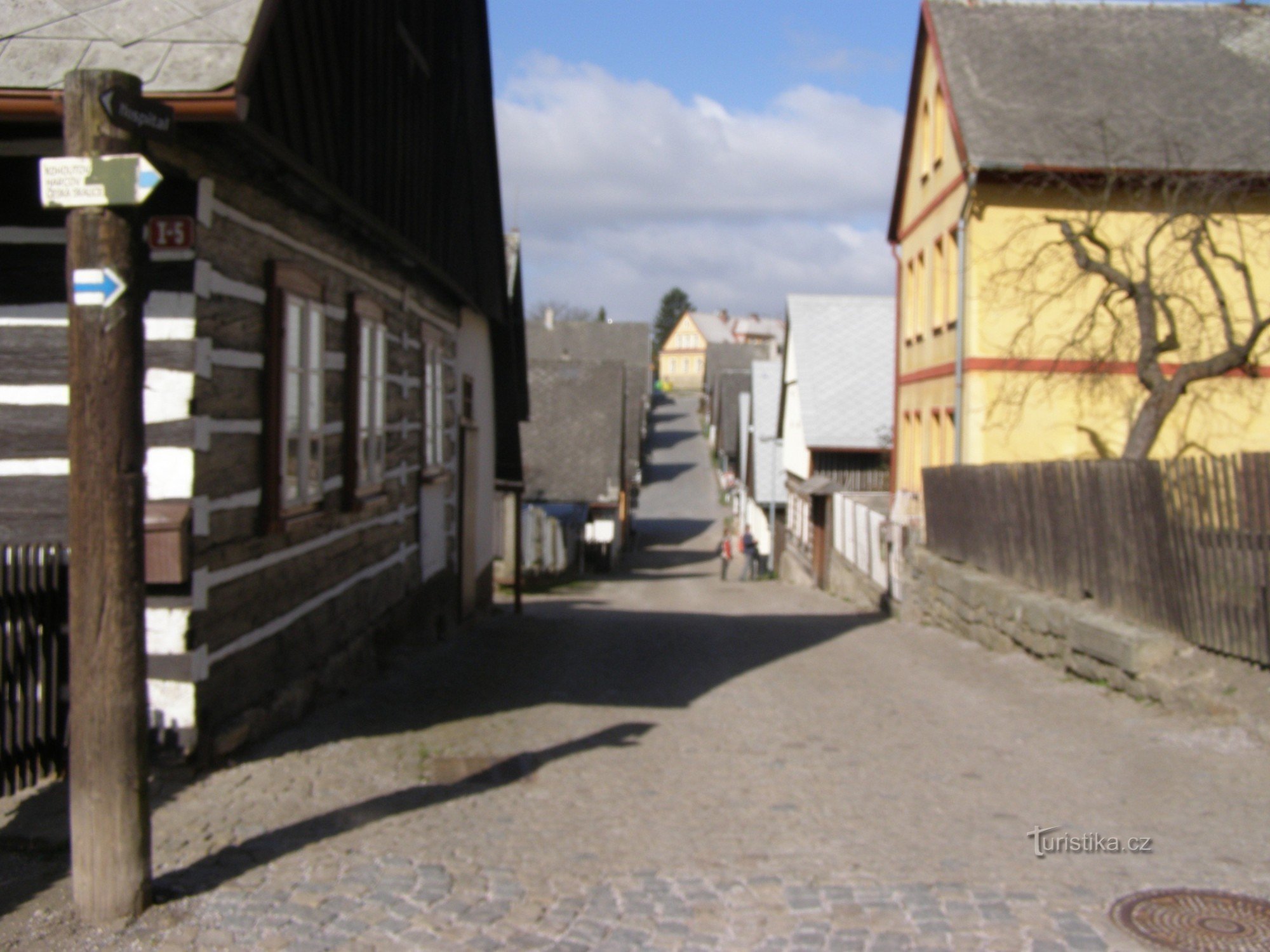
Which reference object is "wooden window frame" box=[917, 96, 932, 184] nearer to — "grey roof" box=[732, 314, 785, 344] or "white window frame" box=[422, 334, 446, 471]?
"white window frame" box=[422, 334, 446, 471]

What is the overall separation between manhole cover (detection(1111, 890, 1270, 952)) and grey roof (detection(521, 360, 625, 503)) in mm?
34655

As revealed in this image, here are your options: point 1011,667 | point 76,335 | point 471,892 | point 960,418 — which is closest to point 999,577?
point 1011,667

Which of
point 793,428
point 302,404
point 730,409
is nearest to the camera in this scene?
point 302,404

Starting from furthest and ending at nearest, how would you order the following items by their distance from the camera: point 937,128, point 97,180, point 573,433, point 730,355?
point 730,355, point 573,433, point 937,128, point 97,180

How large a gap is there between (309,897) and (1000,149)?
53.1ft

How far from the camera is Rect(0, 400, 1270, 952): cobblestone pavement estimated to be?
15.1 feet

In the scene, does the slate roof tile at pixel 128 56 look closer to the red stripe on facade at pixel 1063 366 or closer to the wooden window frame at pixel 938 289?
the red stripe on facade at pixel 1063 366

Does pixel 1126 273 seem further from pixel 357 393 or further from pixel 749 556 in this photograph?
pixel 749 556

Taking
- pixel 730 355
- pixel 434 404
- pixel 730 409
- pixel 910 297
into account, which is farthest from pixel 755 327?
pixel 434 404

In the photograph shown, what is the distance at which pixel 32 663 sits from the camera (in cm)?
561

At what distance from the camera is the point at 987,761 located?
7.29m

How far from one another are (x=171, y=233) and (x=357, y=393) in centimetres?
309

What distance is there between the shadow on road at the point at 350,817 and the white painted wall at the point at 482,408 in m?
7.95

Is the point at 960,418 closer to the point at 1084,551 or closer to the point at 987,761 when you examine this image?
the point at 1084,551
